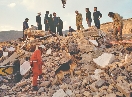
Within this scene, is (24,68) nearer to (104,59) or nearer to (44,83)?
(44,83)

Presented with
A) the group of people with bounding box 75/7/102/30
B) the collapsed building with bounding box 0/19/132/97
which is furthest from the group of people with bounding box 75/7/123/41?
the collapsed building with bounding box 0/19/132/97

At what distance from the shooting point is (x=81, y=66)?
28.1 ft

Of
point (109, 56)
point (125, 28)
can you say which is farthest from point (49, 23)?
point (125, 28)

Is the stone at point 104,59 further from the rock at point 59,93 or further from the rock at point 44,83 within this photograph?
the rock at point 44,83

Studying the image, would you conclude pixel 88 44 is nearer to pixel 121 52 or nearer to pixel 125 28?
pixel 121 52

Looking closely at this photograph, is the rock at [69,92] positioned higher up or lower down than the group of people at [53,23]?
lower down

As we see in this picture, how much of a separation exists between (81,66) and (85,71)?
1.77ft

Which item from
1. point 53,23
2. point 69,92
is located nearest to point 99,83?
point 69,92

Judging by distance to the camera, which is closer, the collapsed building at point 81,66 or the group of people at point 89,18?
the collapsed building at point 81,66

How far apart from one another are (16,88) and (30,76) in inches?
39.0

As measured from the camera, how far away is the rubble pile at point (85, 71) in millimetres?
6625

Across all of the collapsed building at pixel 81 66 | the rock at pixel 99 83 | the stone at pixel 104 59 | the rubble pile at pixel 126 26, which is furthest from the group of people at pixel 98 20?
the rubble pile at pixel 126 26

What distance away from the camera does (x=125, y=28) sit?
20438 millimetres

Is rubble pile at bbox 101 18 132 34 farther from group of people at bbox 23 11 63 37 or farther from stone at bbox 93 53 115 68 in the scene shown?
stone at bbox 93 53 115 68
